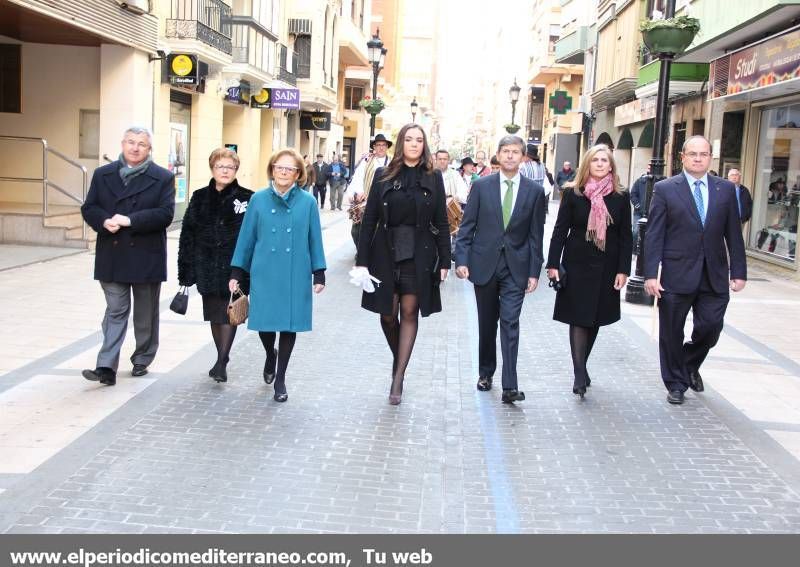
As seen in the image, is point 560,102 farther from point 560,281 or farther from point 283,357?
A: point 283,357

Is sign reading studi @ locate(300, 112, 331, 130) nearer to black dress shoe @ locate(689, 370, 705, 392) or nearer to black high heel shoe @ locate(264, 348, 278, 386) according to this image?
black high heel shoe @ locate(264, 348, 278, 386)

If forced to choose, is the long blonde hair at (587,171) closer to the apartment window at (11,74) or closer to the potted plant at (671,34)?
the potted plant at (671,34)

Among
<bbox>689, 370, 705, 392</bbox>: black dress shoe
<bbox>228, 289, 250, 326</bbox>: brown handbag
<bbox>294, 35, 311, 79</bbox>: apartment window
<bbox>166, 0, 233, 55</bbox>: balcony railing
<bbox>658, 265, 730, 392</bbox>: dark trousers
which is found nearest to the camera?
<bbox>228, 289, 250, 326</bbox>: brown handbag

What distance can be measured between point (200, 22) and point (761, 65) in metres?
11.5

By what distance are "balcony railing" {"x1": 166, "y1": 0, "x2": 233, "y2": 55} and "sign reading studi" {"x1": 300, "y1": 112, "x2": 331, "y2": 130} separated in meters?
13.6

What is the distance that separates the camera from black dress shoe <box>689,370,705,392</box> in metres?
7.17

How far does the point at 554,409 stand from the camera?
659 centimetres

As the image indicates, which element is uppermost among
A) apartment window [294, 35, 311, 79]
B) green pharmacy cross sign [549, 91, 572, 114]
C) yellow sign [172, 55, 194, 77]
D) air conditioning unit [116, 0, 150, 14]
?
apartment window [294, 35, 311, 79]

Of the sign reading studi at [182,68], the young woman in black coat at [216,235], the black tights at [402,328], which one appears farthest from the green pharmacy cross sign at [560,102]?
the black tights at [402,328]

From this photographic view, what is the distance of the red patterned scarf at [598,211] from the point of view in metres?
6.62

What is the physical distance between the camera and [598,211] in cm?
662

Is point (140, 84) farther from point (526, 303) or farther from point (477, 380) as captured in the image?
point (477, 380)

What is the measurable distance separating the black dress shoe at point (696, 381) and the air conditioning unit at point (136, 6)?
41.8 feet

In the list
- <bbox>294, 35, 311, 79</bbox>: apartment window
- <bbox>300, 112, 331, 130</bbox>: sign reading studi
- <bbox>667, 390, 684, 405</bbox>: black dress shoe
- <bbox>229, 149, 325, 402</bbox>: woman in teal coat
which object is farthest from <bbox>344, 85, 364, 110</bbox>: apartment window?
<bbox>667, 390, 684, 405</bbox>: black dress shoe
